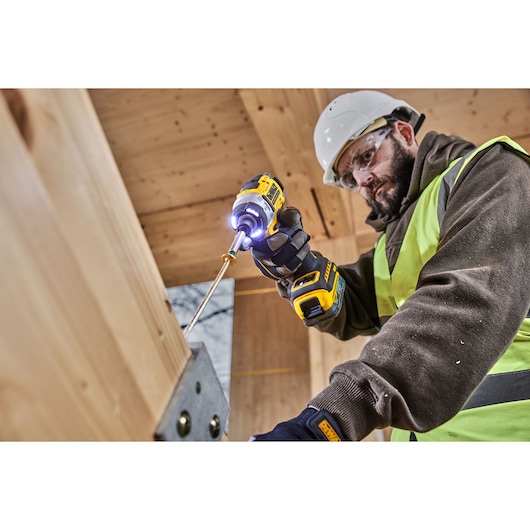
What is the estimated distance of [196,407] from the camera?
0.42 m

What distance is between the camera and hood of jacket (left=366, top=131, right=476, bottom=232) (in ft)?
4.11

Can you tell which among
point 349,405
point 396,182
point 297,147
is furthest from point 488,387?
point 297,147

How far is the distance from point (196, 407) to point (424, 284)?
509 mm

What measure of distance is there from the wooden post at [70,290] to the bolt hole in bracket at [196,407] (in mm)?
13

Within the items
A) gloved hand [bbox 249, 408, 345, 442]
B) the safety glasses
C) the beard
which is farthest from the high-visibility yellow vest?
gloved hand [bbox 249, 408, 345, 442]

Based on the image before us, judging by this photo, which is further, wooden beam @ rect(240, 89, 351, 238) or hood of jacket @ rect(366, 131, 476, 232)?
wooden beam @ rect(240, 89, 351, 238)

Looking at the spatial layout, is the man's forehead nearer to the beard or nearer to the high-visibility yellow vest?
the beard

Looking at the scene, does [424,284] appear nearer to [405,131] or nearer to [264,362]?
[405,131]

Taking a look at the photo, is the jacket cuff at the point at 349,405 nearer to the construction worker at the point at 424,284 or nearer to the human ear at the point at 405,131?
the construction worker at the point at 424,284

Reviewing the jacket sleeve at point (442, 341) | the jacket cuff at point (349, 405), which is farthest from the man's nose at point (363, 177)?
the jacket cuff at point (349, 405)

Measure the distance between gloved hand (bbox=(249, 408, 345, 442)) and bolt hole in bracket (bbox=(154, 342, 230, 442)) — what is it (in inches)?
5.6
